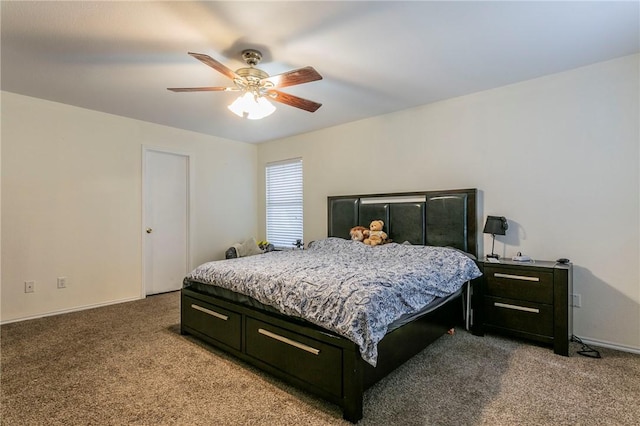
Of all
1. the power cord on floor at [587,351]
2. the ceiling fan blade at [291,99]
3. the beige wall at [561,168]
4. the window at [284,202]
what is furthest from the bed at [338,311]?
the window at [284,202]

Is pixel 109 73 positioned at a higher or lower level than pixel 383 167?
higher

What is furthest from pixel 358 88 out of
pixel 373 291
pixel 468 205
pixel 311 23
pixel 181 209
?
pixel 181 209

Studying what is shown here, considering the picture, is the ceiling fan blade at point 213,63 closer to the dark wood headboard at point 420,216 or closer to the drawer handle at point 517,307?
the dark wood headboard at point 420,216

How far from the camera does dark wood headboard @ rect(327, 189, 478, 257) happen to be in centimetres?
328

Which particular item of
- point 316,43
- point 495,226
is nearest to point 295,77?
point 316,43

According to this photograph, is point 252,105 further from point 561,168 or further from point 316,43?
point 561,168

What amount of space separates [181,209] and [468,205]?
4.01 metres

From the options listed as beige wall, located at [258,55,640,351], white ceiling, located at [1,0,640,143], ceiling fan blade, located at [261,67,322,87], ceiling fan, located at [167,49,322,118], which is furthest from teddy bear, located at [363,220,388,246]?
ceiling fan blade, located at [261,67,322,87]

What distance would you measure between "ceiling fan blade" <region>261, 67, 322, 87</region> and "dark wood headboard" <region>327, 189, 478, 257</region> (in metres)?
1.98

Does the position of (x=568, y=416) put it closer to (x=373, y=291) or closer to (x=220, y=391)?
(x=373, y=291)

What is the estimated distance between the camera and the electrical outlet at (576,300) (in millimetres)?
2793

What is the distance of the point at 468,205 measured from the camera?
3285 millimetres

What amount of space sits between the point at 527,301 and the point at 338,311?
1.90 meters

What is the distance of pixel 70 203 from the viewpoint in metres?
3.71
